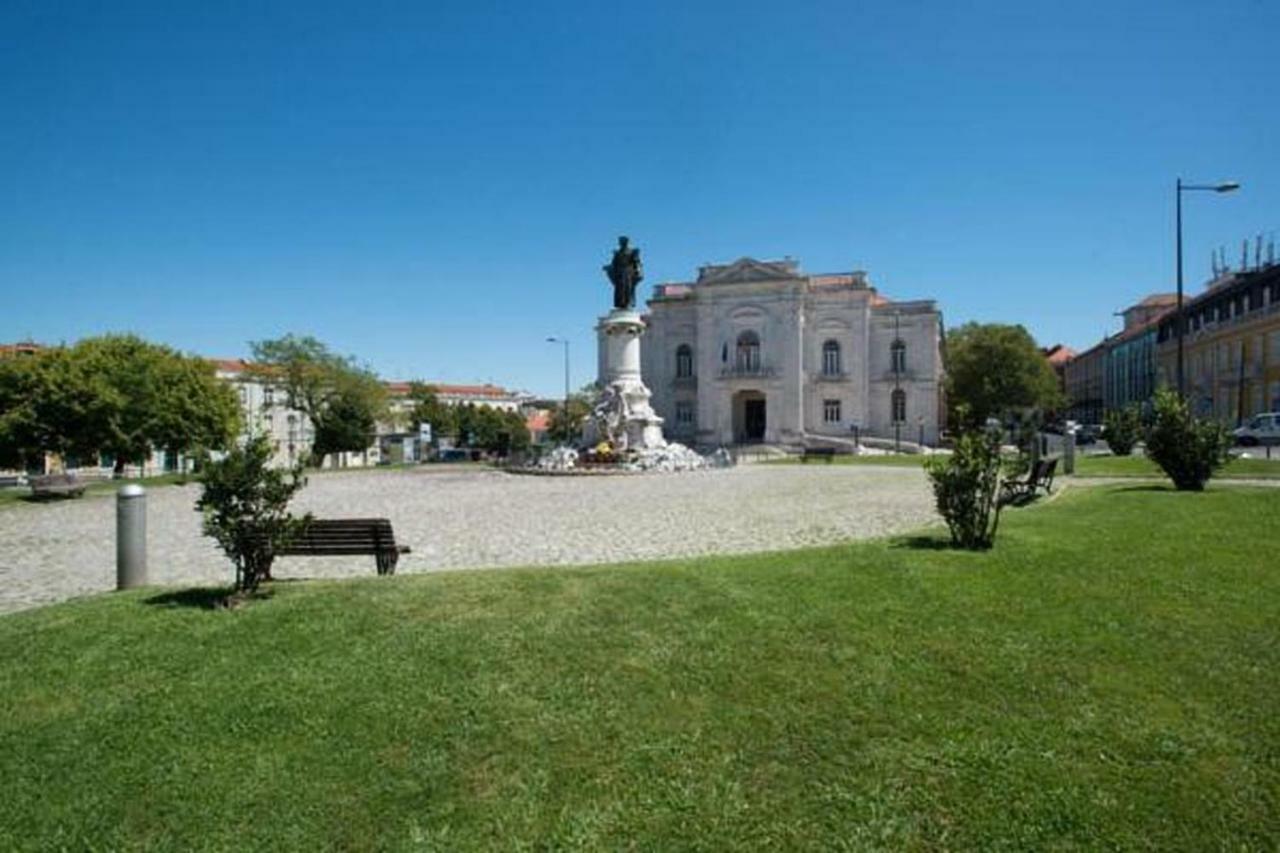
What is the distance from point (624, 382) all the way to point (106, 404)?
2200cm

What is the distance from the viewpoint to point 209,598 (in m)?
6.87

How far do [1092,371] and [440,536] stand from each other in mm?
97301

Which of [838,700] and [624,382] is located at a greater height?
[624,382]

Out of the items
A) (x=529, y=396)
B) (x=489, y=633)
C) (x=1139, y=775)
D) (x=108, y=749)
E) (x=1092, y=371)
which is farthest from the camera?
(x=529, y=396)

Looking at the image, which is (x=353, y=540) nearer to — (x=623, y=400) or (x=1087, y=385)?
(x=623, y=400)

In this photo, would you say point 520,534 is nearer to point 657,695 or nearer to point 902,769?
point 657,695

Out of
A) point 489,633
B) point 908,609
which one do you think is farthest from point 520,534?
point 908,609

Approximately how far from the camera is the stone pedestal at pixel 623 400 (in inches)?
1430

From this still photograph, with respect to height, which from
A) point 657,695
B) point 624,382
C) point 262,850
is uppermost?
point 624,382

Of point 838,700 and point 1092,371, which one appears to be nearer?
point 838,700

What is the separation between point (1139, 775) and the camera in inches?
148

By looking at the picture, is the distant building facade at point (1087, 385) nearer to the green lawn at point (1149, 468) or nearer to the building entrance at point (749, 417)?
the building entrance at point (749, 417)

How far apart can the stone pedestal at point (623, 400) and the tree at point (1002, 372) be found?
30.9 metres

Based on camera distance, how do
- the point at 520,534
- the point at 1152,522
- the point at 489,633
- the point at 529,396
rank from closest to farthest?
the point at 489,633 → the point at 1152,522 → the point at 520,534 → the point at 529,396
